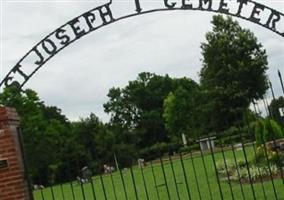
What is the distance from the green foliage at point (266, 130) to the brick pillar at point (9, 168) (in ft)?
33.7

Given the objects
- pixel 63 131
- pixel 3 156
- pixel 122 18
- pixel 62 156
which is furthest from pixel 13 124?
pixel 63 131

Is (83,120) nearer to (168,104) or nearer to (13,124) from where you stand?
(168,104)

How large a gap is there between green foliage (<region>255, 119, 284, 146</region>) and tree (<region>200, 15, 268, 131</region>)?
30.7 m

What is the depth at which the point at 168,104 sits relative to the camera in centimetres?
6269

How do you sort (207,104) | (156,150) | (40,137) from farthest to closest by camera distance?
1. (207,104)
2. (40,137)
3. (156,150)

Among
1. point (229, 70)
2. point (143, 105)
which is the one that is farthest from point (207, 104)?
point (143, 105)

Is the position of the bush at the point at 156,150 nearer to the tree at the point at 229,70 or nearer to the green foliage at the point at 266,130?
the green foliage at the point at 266,130

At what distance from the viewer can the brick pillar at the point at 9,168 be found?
815 centimetres

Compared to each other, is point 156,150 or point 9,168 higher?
point 156,150

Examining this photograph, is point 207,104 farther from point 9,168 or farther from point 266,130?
point 9,168

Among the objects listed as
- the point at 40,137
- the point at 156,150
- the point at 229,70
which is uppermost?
the point at 229,70

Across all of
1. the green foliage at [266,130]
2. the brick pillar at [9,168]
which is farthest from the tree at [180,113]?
the brick pillar at [9,168]

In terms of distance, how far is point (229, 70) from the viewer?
164 feet

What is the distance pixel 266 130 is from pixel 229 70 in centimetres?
3246
